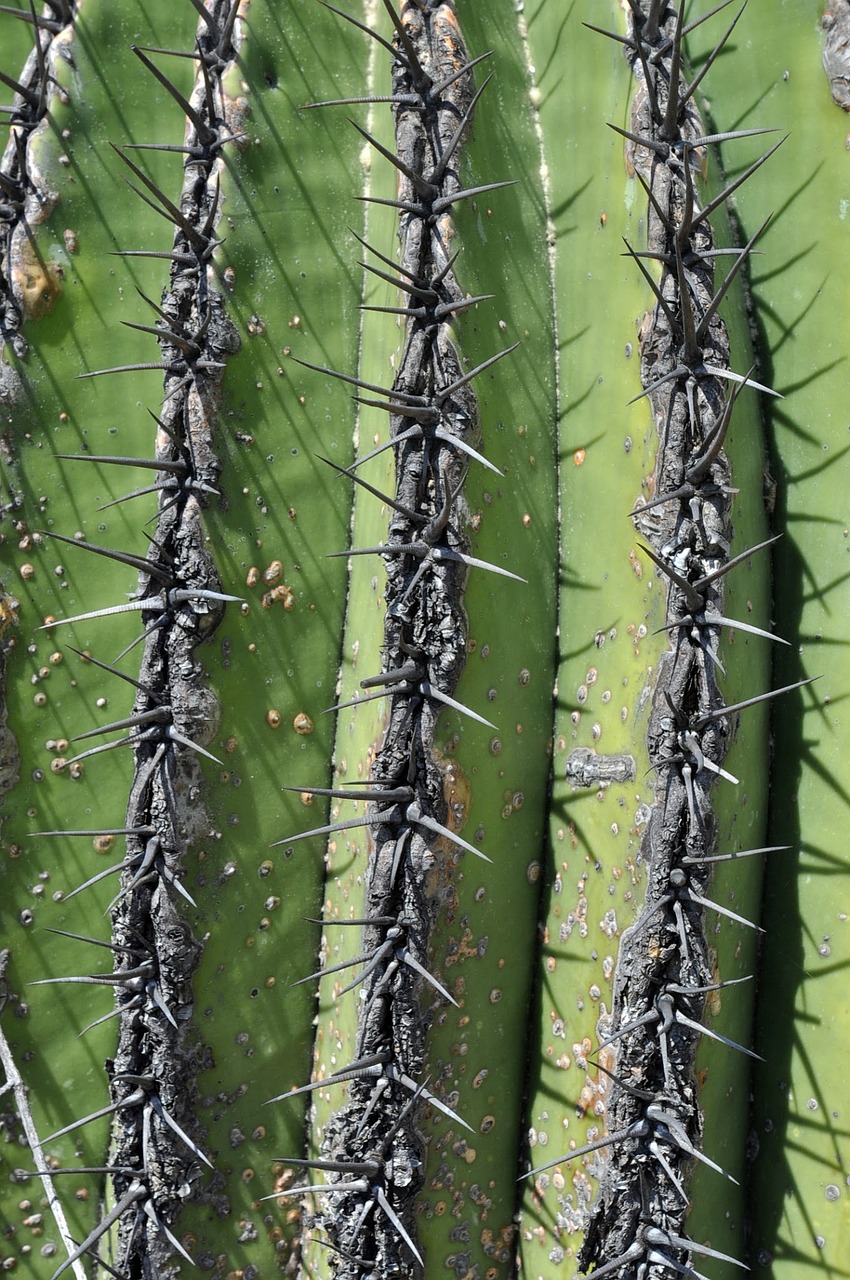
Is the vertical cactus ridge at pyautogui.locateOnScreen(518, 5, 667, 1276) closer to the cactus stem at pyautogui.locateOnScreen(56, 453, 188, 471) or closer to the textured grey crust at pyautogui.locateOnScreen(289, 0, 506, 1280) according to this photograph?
the textured grey crust at pyautogui.locateOnScreen(289, 0, 506, 1280)

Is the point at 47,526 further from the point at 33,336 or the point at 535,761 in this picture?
the point at 535,761

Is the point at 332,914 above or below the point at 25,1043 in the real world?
above

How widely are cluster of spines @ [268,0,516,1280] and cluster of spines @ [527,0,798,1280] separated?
30 cm

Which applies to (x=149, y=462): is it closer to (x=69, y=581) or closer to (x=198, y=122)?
(x=69, y=581)

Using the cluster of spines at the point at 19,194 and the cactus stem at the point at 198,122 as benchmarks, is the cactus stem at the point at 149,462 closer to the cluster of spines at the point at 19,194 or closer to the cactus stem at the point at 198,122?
the cluster of spines at the point at 19,194

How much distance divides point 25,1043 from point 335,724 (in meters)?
0.89

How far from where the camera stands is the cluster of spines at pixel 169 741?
1.92 m

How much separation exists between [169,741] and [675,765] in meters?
0.86

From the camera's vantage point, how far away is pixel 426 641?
183 cm

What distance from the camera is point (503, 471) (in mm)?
2014

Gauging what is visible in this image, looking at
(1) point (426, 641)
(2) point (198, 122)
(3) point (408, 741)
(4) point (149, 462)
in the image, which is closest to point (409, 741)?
(3) point (408, 741)

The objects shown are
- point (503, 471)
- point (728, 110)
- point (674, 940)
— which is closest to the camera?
point (674, 940)

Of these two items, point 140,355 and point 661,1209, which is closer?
point 661,1209

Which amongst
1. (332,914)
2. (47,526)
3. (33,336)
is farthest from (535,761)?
(33,336)
